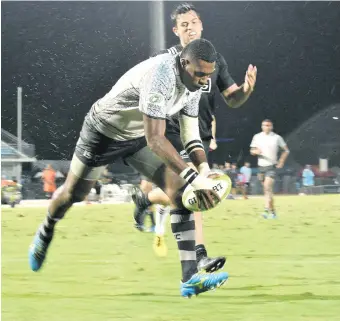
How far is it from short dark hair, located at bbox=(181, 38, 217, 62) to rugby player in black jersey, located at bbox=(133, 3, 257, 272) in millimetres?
497

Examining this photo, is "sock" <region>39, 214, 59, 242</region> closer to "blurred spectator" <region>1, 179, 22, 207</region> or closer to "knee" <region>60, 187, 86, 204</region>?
"knee" <region>60, 187, 86, 204</region>

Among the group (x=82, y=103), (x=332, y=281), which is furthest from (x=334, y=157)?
(x=332, y=281)

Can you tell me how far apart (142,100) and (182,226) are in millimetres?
713

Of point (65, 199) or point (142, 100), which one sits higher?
point (142, 100)

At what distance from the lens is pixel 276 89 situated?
110 ft

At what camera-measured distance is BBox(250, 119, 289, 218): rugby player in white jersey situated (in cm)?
1185

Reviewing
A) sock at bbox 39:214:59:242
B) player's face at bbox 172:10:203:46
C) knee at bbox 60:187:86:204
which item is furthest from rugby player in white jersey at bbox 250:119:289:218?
knee at bbox 60:187:86:204

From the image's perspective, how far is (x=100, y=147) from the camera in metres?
5.26

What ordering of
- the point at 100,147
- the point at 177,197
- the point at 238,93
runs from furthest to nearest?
the point at 238,93, the point at 100,147, the point at 177,197

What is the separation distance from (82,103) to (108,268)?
25772 mm

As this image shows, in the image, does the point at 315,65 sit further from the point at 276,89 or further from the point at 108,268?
the point at 108,268

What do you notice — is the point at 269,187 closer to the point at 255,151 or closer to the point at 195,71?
the point at 255,151

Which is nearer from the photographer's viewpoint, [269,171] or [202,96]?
[202,96]

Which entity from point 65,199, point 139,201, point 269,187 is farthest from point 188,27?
point 269,187
